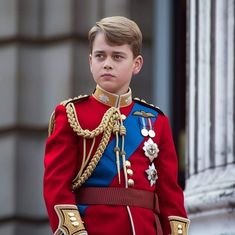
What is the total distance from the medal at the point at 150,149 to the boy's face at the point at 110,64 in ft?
0.83

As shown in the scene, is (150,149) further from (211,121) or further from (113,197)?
(211,121)

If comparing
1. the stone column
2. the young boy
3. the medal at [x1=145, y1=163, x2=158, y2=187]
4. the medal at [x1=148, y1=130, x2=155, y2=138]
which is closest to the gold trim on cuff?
the young boy

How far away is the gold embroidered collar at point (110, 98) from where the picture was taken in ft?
18.2

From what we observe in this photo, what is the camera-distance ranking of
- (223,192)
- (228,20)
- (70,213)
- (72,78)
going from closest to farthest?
(70,213) → (223,192) → (228,20) → (72,78)

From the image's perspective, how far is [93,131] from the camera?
5480mm

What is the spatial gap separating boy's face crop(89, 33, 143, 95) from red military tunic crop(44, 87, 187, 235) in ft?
0.25

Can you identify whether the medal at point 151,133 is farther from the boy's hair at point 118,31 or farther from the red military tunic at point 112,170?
the boy's hair at point 118,31

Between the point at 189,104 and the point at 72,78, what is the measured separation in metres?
1.84

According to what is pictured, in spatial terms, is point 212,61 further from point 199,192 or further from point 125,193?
point 125,193

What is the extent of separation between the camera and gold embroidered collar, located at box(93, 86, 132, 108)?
556 cm

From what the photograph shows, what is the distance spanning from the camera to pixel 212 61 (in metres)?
8.20

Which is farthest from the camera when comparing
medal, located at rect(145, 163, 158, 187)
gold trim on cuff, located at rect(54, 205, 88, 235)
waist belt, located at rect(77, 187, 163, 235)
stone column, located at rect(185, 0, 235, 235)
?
stone column, located at rect(185, 0, 235, 235)

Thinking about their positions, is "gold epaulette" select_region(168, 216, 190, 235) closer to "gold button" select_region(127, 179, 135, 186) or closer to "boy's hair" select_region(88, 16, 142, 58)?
"gold button" select_region(127, 179, 135, 186)

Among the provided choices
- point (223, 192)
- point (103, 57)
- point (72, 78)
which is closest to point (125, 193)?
point (103, 57)
